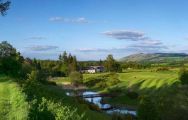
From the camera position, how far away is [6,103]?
26000mm

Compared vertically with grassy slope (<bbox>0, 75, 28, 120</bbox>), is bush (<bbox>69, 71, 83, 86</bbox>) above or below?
below

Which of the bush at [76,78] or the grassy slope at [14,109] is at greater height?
the grassy slope at [14,109]

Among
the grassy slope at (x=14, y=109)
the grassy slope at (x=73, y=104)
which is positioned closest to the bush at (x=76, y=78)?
the grassy slope at (x=73, y=104)

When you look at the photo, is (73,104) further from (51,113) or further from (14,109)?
(14,109)

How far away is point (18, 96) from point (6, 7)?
32.0 metres

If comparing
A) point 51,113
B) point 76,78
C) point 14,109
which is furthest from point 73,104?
point 76,78

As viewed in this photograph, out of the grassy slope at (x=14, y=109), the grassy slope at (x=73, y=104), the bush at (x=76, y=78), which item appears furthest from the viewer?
the bush at (x=76, y=78)

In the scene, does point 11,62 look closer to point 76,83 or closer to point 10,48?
point 10,48

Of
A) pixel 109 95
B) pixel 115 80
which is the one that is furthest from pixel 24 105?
pixel 115 80

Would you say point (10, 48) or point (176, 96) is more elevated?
point (10, 48)

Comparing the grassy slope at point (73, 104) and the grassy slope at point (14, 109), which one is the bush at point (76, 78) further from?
the grassy slope at point (14, 109)

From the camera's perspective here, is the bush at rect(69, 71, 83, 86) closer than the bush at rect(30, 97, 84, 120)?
No

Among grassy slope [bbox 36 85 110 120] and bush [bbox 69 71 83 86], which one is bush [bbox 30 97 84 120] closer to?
grassy slope [bbox 36 85 110 120]

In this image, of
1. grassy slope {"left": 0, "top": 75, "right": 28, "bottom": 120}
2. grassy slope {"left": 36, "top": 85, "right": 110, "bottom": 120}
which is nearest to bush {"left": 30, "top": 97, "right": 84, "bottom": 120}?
grassy slope {"left": 0, "top": 75, "right": 28, "bottom": 120}
